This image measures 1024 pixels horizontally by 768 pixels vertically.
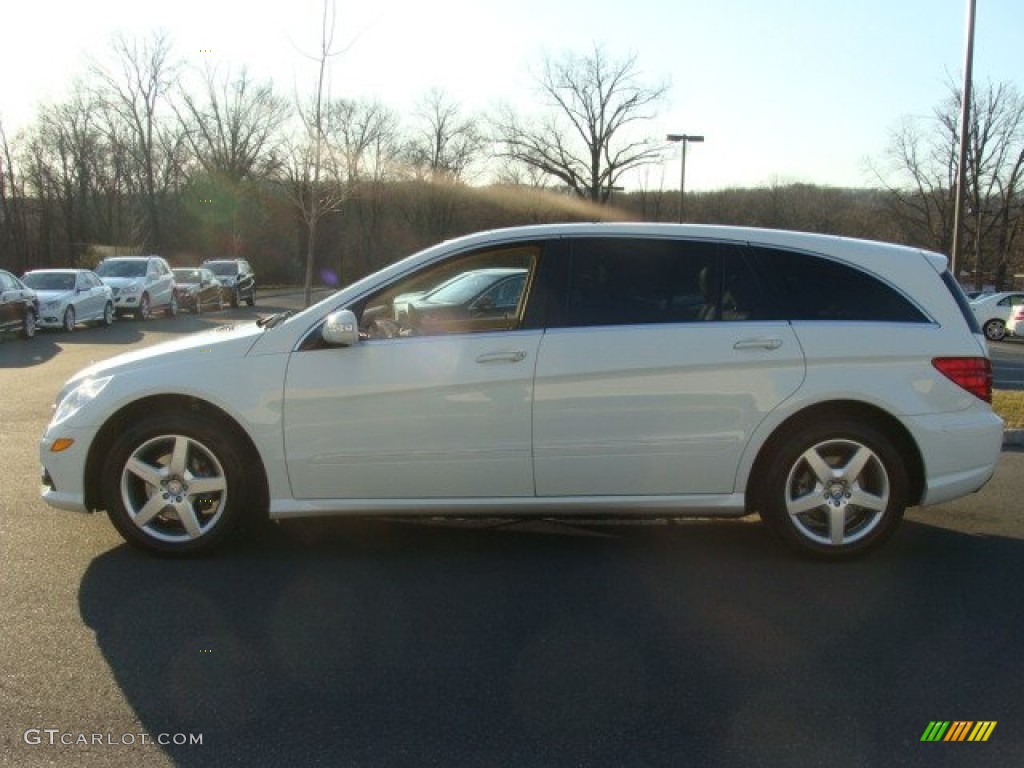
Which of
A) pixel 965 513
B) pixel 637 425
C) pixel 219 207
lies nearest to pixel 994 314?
pixel 965 513

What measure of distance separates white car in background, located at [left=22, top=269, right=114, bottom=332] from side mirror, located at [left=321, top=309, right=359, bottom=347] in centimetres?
1867

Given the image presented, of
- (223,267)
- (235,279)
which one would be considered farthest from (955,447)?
(223,267)

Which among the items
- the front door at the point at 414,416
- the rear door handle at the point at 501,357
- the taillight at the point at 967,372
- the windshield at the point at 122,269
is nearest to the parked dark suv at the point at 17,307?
the windshield at the point at 122,269

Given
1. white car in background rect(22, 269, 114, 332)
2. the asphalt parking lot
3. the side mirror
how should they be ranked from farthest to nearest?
white car in background rect(22, 269, 114, 332) < the side mirror < the asphalt parking lot

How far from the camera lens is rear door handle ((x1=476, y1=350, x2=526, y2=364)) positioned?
16.3 feet

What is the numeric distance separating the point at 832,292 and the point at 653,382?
1121mm

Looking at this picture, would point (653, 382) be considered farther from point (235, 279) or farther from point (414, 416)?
point (235, 279)

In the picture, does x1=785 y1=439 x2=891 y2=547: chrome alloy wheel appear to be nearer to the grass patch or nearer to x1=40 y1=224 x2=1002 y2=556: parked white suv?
x1=40 y1=224 x2=1002 y2=556: parked white suv

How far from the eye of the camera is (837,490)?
16.8ft

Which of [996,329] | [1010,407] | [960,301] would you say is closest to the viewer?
[960,301]

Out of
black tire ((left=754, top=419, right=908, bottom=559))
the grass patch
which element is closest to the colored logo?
black tire ((left=754, top=419, right=908, bottom=559))

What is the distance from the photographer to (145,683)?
3.69 meters

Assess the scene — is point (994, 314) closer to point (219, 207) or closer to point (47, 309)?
point (47, 309)

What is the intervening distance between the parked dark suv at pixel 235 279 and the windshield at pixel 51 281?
11.3 m
